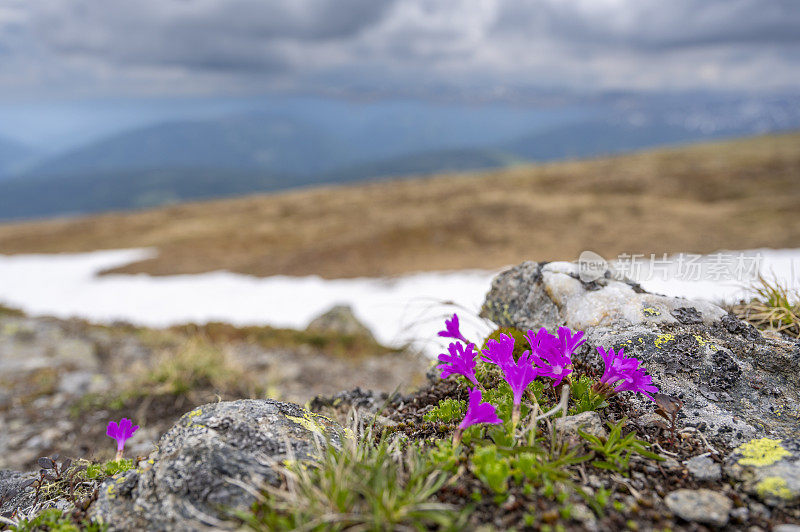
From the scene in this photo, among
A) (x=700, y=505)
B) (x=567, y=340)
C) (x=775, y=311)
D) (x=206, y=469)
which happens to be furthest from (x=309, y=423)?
(x=775, y=311)

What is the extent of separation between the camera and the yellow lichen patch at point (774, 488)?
2.16 meters

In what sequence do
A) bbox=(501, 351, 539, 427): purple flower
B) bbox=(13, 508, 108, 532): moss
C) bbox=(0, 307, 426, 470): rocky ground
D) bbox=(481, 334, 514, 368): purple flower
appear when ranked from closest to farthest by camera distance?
bbox=(13, 508, 108, 532): moss, bbox=(501, 351, 539, 427): purple flower, bbox=(481, 334, 514, 368): purple flower, bbox=(0, 307, 426, 470): rocky ground

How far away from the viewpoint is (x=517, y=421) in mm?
2469

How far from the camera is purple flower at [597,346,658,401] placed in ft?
8.50

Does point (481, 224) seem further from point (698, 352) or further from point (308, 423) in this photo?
point (308, 423)

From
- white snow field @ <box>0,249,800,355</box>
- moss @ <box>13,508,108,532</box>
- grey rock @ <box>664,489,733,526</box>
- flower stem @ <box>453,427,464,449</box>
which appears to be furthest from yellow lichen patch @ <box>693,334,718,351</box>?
white snow field @ <box>0,249,800,355</box>

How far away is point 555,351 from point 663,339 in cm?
111

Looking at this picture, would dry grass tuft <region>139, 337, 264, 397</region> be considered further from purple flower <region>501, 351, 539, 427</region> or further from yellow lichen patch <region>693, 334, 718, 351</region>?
yellow lichen patch <region>693, 334, 718, 351</region>

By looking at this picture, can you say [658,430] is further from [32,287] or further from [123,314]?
[32,287]

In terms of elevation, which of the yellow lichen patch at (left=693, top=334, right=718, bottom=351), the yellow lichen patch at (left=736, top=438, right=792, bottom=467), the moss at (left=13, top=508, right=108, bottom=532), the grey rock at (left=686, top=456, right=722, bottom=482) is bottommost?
the moss at (left=13, top=508, right=108, bottom=532)

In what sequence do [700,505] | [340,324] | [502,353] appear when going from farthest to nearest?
[340,324] < [502,353] < [700,505]

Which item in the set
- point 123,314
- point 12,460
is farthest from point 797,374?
point 123,314

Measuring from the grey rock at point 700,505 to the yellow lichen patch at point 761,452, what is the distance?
352 mm

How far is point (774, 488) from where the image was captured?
7.19 feet
